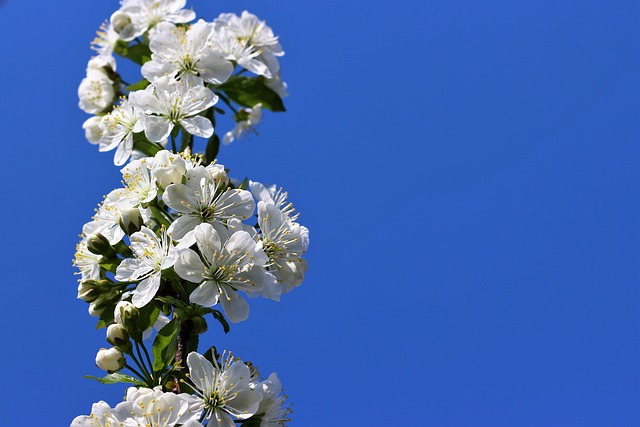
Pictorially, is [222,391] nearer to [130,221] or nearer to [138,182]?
[130,221]

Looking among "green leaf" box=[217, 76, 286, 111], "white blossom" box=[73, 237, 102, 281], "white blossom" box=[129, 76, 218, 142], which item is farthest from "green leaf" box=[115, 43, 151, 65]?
"white blossom" box=[73, 237, 102, 281]

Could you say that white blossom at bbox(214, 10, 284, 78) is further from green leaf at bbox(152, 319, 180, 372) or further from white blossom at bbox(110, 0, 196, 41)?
green leaf at bbox(152, 319, 180, 372)

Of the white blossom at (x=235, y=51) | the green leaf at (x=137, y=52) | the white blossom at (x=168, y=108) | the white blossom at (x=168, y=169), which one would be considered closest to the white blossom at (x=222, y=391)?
the white blossom at (x=168, y=169)

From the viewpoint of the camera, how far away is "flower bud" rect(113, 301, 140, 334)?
369cm

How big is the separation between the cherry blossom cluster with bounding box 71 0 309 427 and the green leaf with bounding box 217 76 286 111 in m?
0.46

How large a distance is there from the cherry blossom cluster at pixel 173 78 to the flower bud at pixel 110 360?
1.37m

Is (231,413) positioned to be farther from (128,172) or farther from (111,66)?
(111,66)

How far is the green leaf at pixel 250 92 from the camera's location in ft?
17.3

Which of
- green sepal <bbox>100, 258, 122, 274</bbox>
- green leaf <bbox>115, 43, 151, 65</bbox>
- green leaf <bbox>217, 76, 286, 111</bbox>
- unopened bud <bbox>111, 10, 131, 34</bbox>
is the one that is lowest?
green sepal <bbox>100, 258, 122, 274</bbox>

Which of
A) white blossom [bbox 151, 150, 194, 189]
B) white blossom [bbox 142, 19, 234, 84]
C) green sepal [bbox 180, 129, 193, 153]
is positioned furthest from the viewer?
white blossom [bbox 142, 19, 234, 84]

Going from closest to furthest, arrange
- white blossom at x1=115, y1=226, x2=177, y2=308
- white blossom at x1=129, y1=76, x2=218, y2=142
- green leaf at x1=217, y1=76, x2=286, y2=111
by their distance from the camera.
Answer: white blossom at x1=115, y1=226, x2=177, y2=308, white blossom at x1=129, y1=76, x2=218, y2=142, green leaf at x1=217, y1=76, x2=286, y2=111

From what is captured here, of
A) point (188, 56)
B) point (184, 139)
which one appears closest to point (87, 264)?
point (184, 139)

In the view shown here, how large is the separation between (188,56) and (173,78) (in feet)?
0.85

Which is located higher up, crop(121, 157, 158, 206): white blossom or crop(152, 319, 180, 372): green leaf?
crop(121, 157, 158, 206): white blossom
